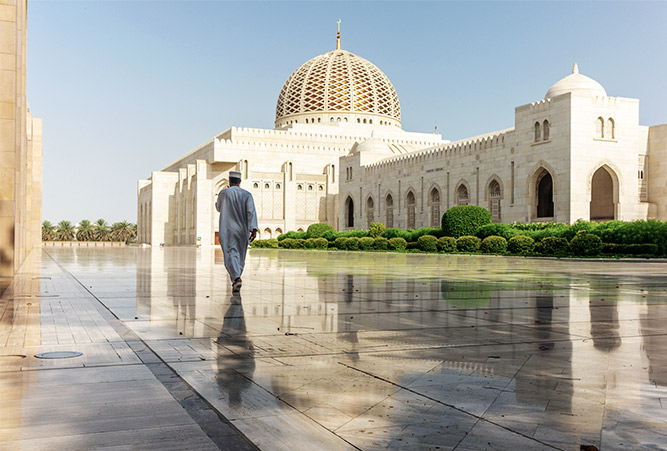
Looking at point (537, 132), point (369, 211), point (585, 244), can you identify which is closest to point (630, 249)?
point (585, 244)

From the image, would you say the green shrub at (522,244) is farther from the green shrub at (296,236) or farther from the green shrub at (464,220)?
the green shrub at (296,236)

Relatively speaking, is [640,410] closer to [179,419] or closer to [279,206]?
[179,419]

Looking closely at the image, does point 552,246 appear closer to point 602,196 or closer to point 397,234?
point 397,234

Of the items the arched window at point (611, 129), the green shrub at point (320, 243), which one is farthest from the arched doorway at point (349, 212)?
the arched window at point (611, 129)

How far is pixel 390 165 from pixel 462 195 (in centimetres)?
853

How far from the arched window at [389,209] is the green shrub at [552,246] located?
21.5 meters

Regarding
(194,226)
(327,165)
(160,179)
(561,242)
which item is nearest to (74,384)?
(561,242)

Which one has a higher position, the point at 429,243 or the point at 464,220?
the point at 464,220

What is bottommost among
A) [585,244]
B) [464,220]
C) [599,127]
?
[585,244]

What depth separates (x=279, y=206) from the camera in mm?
51219

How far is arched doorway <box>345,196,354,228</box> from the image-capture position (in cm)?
5128

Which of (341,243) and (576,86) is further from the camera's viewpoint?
(341,243)

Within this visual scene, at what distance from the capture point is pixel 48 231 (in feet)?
237

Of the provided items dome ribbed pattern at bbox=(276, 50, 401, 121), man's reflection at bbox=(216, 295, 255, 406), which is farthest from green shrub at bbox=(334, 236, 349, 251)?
man's reflection at bbox=(216, 295, 255, 406)
